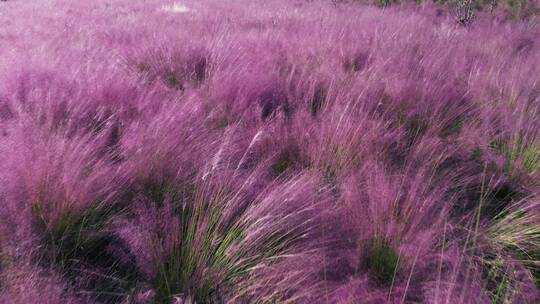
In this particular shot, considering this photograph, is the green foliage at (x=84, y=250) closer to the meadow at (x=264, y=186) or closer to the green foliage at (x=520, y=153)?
the meadow at (x=264, y=186)

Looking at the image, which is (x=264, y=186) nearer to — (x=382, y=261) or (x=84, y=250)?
(x=382, y=261)

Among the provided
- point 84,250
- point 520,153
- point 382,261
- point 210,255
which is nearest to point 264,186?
point 210,255

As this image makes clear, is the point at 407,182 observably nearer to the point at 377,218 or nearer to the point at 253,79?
the point at 377,218

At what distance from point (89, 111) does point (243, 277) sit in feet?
4.85

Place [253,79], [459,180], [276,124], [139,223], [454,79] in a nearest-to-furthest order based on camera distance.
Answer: [139,223] < [459,180] < [276,124] < [253,79] < [454,79]

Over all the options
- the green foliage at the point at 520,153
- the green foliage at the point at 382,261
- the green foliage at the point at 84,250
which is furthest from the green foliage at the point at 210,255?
the green foliage at the point at 520,153

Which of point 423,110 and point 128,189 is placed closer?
point 128,189

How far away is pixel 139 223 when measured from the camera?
1.37 m

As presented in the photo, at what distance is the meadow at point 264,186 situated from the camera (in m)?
1.22

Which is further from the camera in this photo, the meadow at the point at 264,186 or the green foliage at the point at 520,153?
the green foliage at the point at 520,153

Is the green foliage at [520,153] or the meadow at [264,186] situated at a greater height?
the green foliage at [520,153]

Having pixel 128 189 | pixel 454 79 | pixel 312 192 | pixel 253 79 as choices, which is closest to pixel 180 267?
pixel 128 189

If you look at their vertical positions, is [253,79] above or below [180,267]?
above

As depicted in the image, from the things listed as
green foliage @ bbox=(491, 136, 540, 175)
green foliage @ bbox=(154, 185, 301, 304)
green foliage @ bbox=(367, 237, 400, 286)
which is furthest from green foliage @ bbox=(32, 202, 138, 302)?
green foliage @ bbox=(491, 136, 540, 175)
